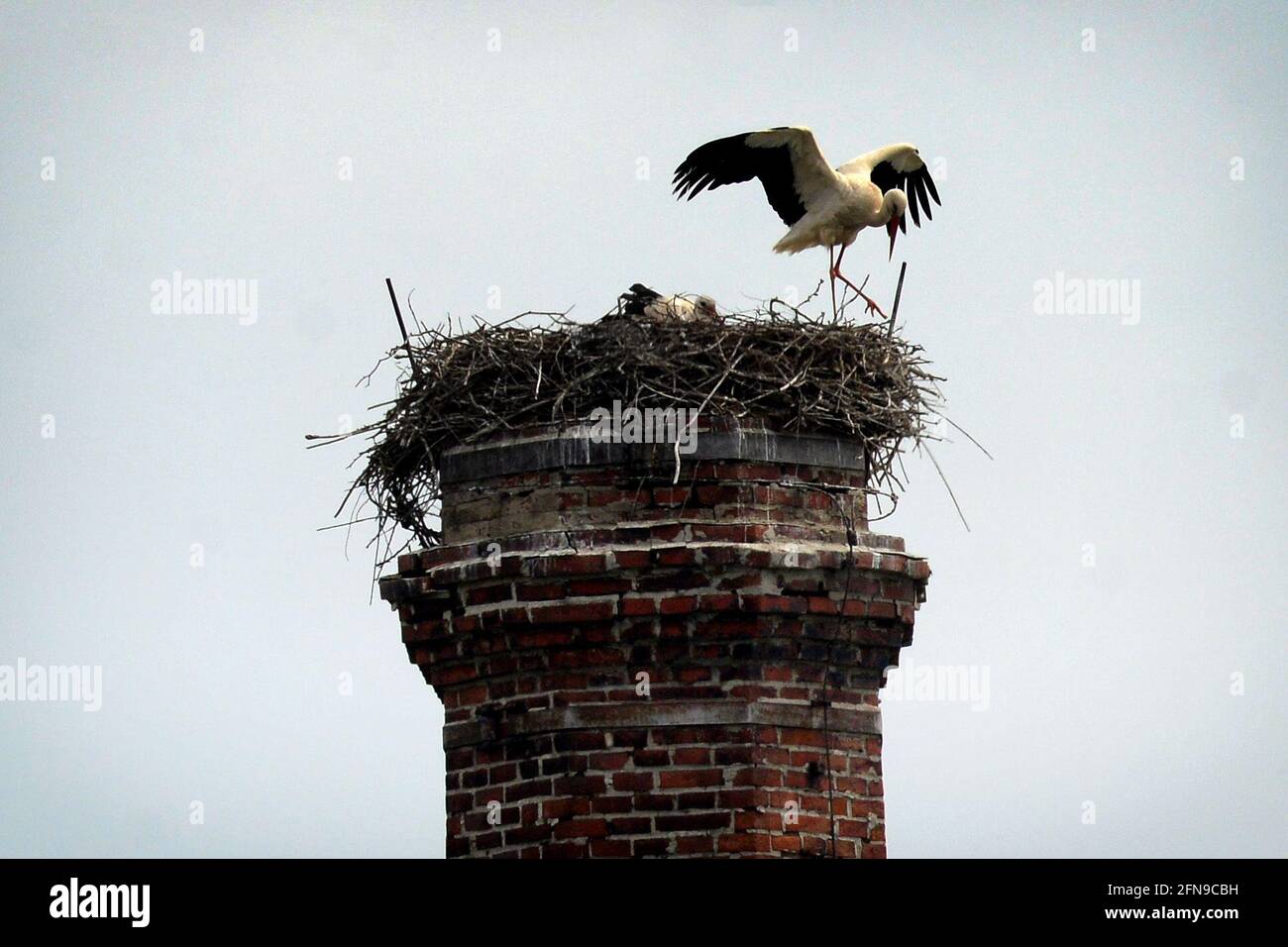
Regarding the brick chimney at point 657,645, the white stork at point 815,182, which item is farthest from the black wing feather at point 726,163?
the brick chimney at point 657,645

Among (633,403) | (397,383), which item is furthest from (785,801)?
(397,383)

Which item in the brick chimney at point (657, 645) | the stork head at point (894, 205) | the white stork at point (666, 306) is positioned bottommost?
the brick chimney at point (657, 645)

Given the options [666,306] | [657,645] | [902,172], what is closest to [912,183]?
[902,172]

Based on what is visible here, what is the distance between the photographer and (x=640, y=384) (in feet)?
32.6

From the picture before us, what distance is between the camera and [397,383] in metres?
10.8

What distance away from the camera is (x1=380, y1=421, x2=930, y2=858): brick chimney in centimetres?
945

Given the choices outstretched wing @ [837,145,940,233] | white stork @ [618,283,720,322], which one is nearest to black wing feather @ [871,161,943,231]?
outstretched wing @ [837,145,940,233]

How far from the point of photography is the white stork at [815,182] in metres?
12.5

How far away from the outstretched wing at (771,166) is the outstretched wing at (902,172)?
0.27 meters

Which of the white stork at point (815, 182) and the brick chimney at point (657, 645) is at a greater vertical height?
the white stork at point (815, 182)

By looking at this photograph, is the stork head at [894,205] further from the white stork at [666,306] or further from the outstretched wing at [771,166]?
the white stork at [666,306]

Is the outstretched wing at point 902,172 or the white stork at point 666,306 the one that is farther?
the outstretched wing at point 902,172

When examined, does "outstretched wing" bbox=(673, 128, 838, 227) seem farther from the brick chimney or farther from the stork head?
the brick chimney

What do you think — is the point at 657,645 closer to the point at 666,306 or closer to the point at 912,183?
the point at 666,306
